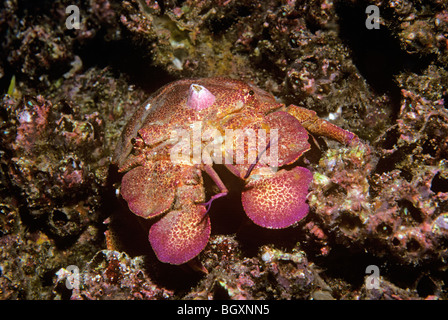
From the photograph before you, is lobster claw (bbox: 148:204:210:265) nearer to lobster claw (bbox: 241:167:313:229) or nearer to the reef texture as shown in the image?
the reef texture

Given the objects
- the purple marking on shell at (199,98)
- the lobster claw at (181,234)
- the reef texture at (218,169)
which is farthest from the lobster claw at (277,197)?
the purple marking on shell at (199,98)

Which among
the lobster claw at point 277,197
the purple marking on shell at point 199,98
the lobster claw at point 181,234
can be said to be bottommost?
the lobster claw at point 181,234

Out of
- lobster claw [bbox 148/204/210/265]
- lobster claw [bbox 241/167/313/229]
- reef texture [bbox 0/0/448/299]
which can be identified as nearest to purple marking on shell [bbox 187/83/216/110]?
reef texture [bbox 0/0/448/299]

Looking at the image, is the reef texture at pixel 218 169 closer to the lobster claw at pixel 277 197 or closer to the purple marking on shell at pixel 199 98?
the purple marking on shell at pixel 199 98

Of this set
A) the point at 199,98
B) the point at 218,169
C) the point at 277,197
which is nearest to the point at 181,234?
the point at 218,169

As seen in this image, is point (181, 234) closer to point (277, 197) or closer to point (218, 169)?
point (218, 169)
